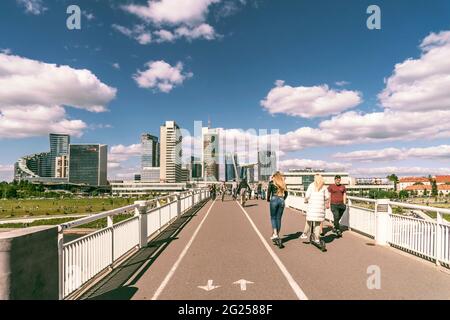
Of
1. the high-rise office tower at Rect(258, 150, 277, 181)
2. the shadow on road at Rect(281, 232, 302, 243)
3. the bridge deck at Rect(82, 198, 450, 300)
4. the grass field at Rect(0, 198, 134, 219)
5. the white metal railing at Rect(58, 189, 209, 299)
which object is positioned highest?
the high-rise office tower at Rect(258, 150, 277, 181)

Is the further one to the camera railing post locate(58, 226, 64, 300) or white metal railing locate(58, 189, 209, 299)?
white metal railing locate(58, 189, 209, 299)

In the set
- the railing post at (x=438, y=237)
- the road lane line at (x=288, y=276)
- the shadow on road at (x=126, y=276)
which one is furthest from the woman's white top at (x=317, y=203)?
the shadow on road at (x=126, y=276)

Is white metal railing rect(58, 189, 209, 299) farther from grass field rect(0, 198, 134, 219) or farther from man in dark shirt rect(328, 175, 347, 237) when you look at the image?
grass field rect(0, 198, 134, 219)

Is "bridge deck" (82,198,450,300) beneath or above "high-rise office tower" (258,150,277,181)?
beneath

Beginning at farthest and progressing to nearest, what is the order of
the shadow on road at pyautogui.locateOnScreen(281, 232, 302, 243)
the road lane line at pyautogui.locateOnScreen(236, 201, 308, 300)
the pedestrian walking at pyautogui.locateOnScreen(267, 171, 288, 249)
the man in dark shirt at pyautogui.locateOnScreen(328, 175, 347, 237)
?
the man in dark shirt at pyautogui.locateOnScreen(328, 175, 347, 237), the shadow on road at pyautogui.locateOnScreen(281, 232, 302, 243), the pedestrian walking at pyautogui.locateOnScreen(267, 171, 288, 249), the road lane line at pyautogui.locateOnScreen(236, 201, 308, 300)

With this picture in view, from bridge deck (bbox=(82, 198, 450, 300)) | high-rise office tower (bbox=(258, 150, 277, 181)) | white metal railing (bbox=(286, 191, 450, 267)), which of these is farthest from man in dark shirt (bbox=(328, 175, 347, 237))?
high-rise office tower (bbox=(258, 150, 277, 181))

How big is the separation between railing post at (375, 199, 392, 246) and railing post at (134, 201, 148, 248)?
6398mm

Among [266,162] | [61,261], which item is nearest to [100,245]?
[61,261]

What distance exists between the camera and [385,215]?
887cm

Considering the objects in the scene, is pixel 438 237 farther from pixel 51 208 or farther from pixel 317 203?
pixel 51 208

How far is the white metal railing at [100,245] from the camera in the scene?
4.69 metres

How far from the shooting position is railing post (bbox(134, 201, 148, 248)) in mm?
8688
